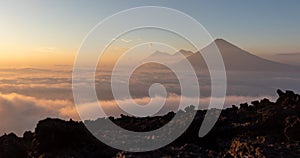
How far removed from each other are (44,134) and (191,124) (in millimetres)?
9042

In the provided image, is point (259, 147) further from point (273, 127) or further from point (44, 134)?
point (44, 134)

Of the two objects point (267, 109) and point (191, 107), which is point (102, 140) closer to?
point (191, 107)

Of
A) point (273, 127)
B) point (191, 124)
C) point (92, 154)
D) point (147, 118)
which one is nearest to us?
point (92, 154)

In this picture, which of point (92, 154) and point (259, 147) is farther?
point (92, 154)

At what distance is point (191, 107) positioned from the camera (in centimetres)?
3028

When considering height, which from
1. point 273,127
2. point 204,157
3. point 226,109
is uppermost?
point 226,109

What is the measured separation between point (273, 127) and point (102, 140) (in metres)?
10.1

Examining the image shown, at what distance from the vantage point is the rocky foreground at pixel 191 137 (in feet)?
65.0

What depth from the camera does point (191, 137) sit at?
24.8m

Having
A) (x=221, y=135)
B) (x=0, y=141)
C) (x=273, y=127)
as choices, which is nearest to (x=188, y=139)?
(x=221, y=135)

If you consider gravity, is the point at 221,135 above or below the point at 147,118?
below

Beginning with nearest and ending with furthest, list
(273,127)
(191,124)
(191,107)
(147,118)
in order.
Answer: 1. (273,127)
2. (191,124)
3. (191,107)
4. (147,118)

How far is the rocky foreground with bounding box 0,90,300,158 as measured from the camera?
65.0ft

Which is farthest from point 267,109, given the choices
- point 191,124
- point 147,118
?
point 147,118
